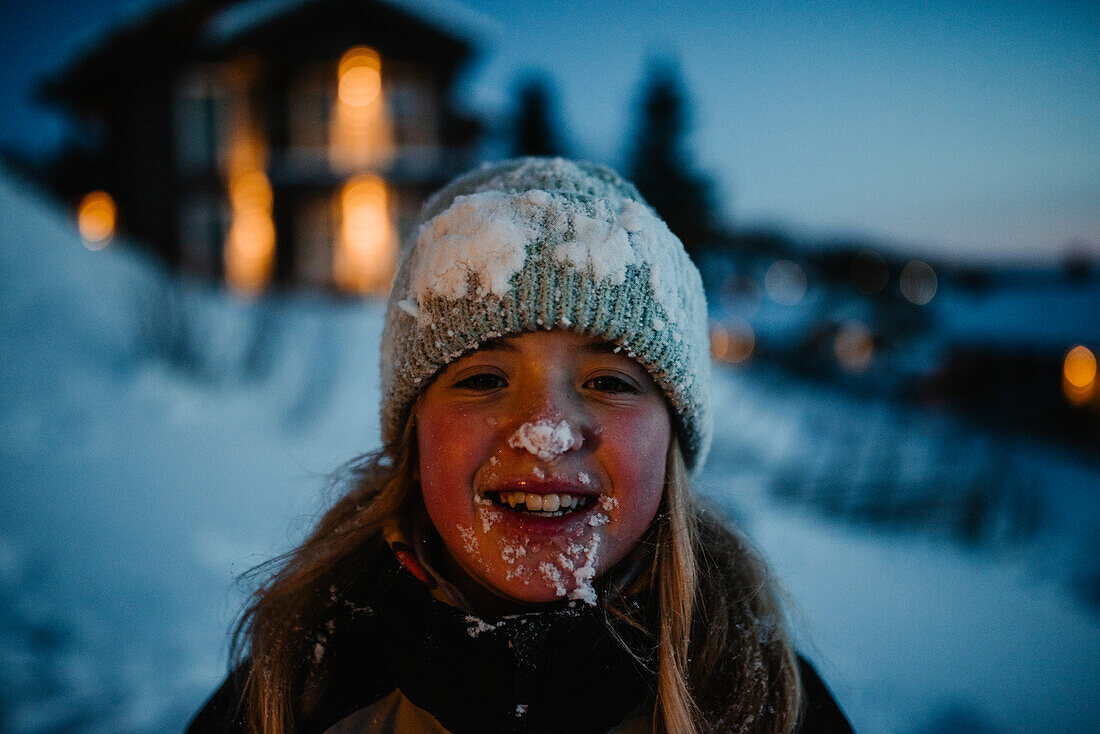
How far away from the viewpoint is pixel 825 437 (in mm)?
8117

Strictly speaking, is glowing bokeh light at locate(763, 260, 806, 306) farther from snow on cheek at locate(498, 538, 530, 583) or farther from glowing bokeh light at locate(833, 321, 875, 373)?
snow on cheek at locate(498, 538, 530, 583)

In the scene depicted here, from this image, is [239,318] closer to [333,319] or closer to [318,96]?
[333,319]

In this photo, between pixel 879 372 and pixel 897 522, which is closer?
pixel 897 522

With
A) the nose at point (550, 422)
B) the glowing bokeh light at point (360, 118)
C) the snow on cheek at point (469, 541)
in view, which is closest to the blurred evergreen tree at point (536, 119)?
the glowing bokeh light at point (360, 118)

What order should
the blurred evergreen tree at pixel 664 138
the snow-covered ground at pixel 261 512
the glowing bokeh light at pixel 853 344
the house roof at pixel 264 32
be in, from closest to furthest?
the snow-covered ground at pixel 261 512 → the house roof at pixel 264 32 → the glowing bokeh light at pixel 853 344 → the blurred evergreen tree at pixel 664 138

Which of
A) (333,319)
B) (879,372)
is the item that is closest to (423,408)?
(333,319)

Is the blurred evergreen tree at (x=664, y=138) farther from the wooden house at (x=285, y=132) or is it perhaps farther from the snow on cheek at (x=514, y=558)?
the snow on cheek at (x=514, y=558)

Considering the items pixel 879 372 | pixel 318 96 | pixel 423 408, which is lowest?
pixel 879 372

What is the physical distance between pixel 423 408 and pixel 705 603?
34.3 inches

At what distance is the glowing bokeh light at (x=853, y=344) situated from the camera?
67.5 ft

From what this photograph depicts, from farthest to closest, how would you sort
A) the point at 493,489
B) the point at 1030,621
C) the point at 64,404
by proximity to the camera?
1. the point at 64,404
2. the point at 1030,621
3. the point at 493,489

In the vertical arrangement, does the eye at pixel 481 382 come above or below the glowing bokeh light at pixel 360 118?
below

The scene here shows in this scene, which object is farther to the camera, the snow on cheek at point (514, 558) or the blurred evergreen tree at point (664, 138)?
the blurred evergreen tree at point (664, 138)

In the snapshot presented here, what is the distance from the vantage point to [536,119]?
2530 cm
